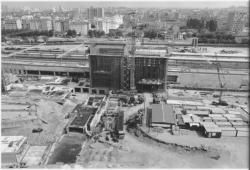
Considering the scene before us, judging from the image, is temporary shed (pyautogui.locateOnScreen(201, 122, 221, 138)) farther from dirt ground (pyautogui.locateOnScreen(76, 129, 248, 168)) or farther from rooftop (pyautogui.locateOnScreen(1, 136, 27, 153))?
rooftop (pyautogui.locateOnScreen(1, 136, 27, 153))

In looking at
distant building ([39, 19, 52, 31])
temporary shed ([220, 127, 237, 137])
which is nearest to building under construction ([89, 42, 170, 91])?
temporary shed ([220, 127, 237, 137])

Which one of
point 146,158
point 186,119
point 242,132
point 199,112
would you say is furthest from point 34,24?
point 242,132

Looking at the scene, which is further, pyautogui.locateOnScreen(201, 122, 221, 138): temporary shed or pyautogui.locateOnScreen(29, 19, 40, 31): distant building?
pyautogui.locateOnScreen(29, 19, 40, 31): distant building

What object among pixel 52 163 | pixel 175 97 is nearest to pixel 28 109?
pixel 52 163

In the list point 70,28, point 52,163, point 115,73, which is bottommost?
point 52,163

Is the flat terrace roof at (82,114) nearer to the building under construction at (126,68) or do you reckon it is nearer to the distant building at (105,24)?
the building under construction at (126,68)

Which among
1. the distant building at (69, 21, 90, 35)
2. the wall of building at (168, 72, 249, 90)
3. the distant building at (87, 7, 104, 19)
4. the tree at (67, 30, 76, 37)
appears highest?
the distant building at (87, 7, 104, 19)

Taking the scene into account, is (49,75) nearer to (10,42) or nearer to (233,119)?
(233,119)

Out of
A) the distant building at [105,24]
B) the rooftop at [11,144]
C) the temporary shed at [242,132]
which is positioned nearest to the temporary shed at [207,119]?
the temporary shed at [242,132]
